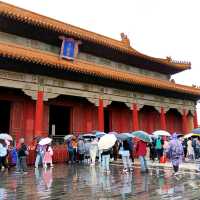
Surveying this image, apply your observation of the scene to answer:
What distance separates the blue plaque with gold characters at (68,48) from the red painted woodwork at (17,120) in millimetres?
4146

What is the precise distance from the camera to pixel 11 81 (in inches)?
591

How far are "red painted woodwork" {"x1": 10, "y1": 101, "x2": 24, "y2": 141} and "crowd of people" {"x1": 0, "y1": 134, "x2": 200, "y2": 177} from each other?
830mm

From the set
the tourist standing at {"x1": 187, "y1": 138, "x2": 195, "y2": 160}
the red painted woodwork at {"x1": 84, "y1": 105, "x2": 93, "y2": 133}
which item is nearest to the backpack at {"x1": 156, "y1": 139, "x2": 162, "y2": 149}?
the tourist standing at {"x1": 187, "y1": 138, "x2": 195, "y2": 160}

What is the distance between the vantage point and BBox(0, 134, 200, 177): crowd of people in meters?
11.2

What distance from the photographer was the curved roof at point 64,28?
15.7 m

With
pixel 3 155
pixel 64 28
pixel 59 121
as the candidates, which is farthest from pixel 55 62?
pixel 59 121

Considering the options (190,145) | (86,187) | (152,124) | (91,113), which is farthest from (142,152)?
(152,124)

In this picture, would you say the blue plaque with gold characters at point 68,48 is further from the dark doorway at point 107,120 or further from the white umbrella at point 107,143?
the white umbrella at point 107,143

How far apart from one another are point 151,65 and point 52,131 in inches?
412

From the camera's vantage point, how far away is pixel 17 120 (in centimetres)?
1641

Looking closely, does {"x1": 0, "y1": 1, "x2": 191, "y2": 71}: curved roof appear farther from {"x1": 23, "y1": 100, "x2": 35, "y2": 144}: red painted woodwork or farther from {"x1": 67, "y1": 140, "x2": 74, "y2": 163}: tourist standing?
{"x1": 67, "y1": 140, "x2": 74, "y2": 163}: tourist standing

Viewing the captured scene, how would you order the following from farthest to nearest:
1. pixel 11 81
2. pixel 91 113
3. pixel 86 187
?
pixel 91 113 → pixel 11 81 → pixel 86 187

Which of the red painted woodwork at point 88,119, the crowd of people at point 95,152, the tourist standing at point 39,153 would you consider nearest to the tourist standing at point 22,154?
the crowd of people at point 95,152

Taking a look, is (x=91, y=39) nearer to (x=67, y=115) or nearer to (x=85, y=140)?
(x=67, y=115)
